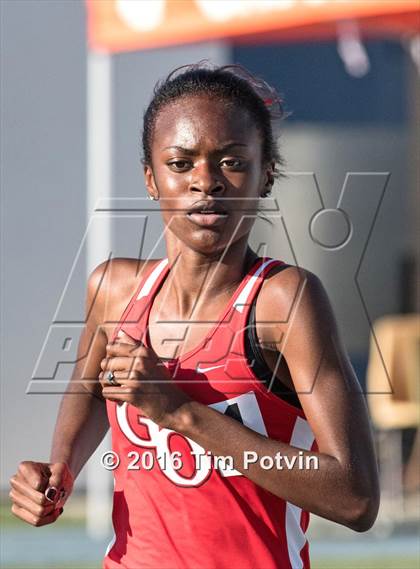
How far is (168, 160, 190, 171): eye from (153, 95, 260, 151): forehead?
0.03m

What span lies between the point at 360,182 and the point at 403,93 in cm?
84

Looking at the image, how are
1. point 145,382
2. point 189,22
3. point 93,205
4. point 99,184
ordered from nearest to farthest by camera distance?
1. point 145,382
2. point 189,22
3. point 99,184
4. point 93,205

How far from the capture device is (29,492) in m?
2.26

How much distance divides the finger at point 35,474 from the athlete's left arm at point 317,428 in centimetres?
33

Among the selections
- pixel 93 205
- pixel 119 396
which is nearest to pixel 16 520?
pixel 93 205

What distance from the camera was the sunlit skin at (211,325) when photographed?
6.86 ft

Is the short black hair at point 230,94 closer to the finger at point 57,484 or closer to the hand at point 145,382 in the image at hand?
the hand at point 145,382

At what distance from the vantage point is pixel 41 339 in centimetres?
719

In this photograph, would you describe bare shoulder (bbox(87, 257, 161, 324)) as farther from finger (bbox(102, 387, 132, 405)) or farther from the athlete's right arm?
finger (bbox(102, 387, 132, 405))

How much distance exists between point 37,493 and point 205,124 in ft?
2.35

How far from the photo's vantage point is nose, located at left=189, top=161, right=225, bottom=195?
7.18 feet

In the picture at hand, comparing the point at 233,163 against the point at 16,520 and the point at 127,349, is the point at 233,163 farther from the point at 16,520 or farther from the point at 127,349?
the point at 16,520

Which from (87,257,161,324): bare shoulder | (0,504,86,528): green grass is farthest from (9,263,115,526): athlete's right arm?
(0,504,86,528): green grass

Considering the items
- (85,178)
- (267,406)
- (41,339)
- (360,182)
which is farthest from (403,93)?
(267,406)
